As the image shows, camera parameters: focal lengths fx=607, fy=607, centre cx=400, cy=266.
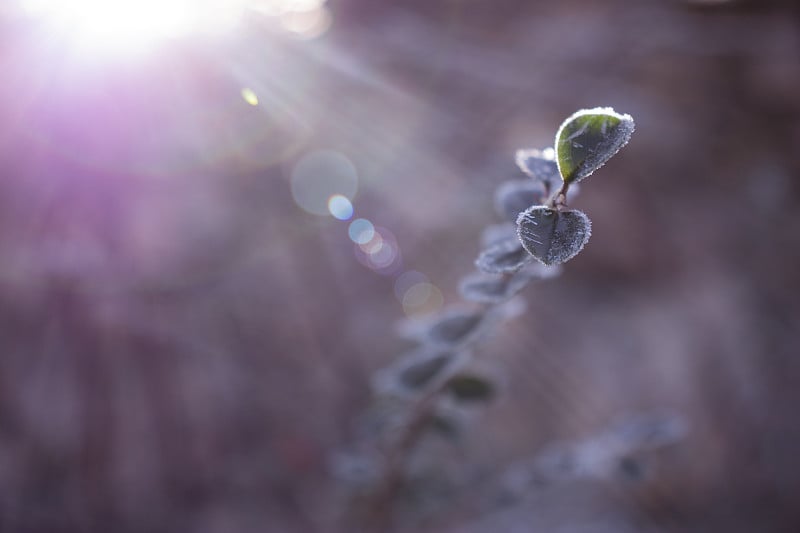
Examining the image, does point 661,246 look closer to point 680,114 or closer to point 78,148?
point 680,114

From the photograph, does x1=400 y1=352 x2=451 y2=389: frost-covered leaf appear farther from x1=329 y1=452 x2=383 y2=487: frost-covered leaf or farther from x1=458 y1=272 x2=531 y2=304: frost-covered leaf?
x1=329 y1=452 x2=383 y2=487: frost-covered leaf

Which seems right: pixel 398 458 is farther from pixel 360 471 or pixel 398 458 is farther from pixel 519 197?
pixel 519 197

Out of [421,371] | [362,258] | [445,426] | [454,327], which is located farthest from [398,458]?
[362,258]

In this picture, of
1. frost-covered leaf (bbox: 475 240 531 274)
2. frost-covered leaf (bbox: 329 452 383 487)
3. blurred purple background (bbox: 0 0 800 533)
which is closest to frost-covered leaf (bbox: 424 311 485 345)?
frost-covered leaf (bbox: 475 240 531 274)

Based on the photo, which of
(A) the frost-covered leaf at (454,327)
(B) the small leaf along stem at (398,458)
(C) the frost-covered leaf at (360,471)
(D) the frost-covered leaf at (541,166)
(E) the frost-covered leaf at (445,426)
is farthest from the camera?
(C) the frost-covered leaf at (360,471)

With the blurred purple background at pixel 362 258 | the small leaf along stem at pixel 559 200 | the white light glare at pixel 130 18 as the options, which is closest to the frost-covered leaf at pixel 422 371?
the small leaf along stem at pixel 559 200

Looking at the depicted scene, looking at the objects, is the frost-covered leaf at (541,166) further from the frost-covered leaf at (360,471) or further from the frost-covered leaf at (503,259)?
the frost-covered leaf at (360,471)

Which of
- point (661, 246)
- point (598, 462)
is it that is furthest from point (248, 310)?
point (661, 246)
